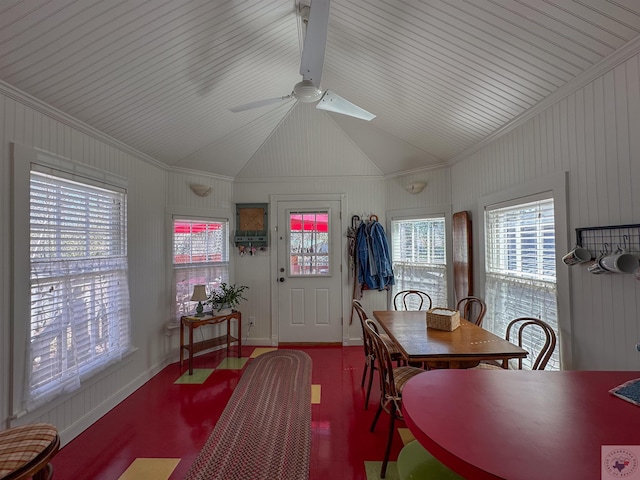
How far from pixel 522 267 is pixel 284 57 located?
2671 mm

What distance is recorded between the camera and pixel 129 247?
2826 mm

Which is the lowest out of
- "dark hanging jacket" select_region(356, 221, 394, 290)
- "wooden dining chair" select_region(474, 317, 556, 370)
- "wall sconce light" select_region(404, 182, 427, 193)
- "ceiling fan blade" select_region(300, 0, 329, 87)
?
"wooden dining chair" select_region(474, 317, 556, 370)

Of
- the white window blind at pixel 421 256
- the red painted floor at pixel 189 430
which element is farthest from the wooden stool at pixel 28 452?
the white window blind at pixel 421 256

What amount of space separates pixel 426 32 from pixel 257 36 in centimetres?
119

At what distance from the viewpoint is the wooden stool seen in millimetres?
1235

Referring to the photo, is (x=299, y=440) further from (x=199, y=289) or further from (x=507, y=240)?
(x=507, y=240)

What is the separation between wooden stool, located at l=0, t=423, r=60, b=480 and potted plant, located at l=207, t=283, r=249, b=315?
2.07 meters

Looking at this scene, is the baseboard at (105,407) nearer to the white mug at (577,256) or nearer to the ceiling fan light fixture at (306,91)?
the ceiling fan light fixture at (306,91)

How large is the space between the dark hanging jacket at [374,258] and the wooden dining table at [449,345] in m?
1.29

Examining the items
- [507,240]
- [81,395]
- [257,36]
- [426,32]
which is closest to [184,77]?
[257,36]

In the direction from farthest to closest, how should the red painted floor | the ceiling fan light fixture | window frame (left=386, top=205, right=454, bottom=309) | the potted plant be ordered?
the potted plant
window frame (left=386, top=205, right=454, bottom=309)
the ceiling fan light fixture
the red painted floor

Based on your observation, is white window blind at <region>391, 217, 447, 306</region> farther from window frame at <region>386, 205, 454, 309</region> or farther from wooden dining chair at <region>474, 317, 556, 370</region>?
wooden dining chair at <region>474, 317, 556, 370</region>

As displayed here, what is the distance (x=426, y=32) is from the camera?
1905 millimetres

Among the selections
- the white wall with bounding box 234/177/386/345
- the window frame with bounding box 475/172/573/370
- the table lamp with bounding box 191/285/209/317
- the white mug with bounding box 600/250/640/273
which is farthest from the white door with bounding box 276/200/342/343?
the white mug with bounding box 600/250/640/273
